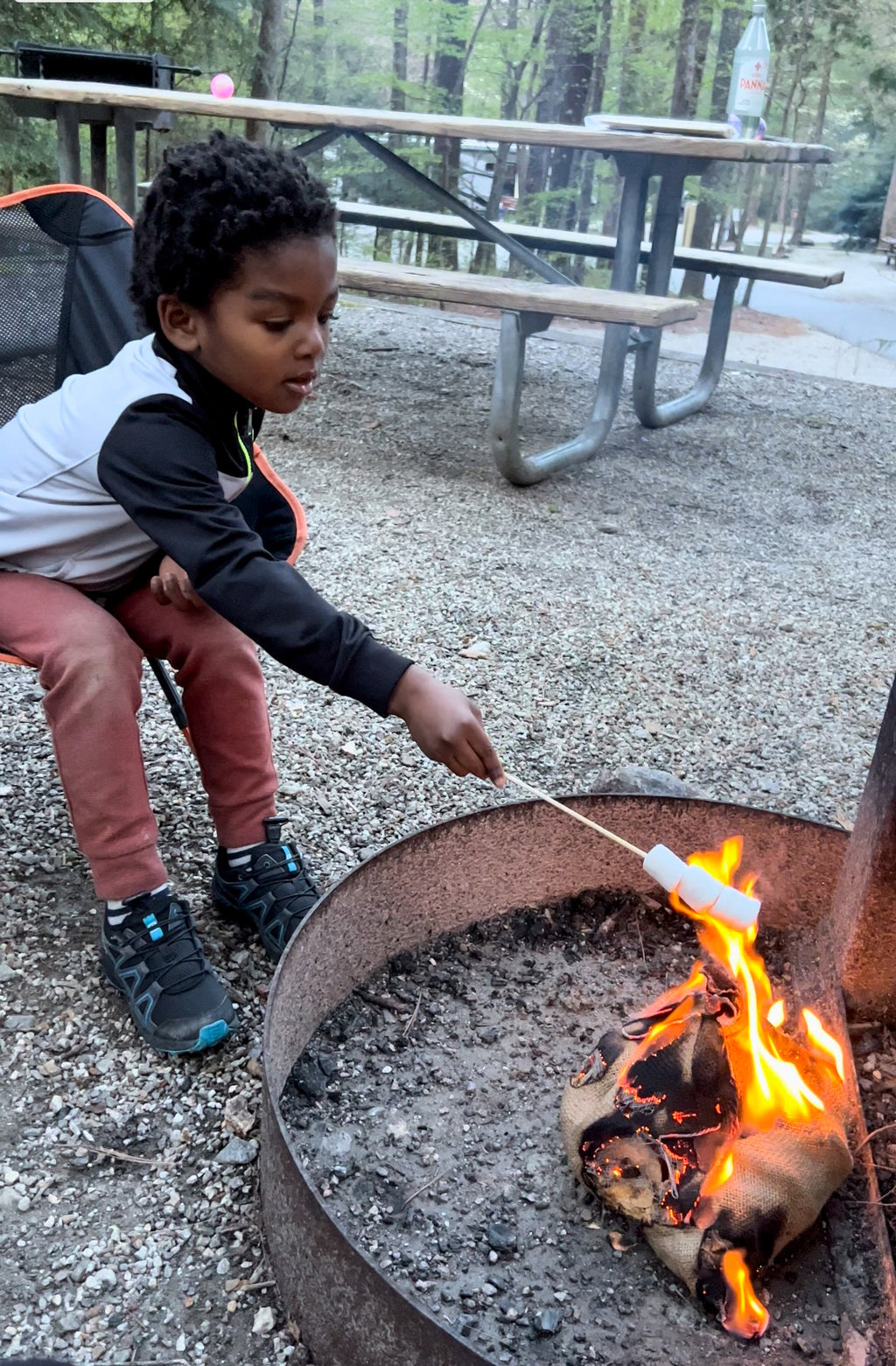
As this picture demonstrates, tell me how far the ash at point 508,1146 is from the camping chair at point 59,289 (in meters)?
0.88

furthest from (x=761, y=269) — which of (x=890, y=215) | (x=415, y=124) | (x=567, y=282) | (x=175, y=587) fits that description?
(x=890, y=215)

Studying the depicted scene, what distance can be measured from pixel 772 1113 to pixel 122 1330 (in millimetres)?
795

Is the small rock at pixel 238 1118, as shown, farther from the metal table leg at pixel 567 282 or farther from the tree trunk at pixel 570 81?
the tree trunk at pixel 570 81

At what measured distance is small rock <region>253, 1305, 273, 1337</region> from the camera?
1343mm

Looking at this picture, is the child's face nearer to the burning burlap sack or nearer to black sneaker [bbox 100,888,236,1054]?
black sneaker [bbox 100,888,236,1054]

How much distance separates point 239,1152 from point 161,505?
88 cm

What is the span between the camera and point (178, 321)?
67.2 inches

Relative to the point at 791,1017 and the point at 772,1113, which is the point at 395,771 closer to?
the point at 791,1017

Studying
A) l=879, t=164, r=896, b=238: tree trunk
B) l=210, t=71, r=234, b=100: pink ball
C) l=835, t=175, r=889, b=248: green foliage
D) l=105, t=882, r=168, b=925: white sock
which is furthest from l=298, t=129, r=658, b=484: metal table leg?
l=835, t=175, r=889, b=248: green foliage

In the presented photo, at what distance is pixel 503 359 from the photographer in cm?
422

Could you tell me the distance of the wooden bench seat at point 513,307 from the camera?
13.1 feet

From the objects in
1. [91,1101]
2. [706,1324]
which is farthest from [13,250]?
[706,1324]

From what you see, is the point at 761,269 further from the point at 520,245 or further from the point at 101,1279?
the point at 101,1279

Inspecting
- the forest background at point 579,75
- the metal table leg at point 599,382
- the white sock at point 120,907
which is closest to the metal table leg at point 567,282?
the metal table leg at point 599,382
